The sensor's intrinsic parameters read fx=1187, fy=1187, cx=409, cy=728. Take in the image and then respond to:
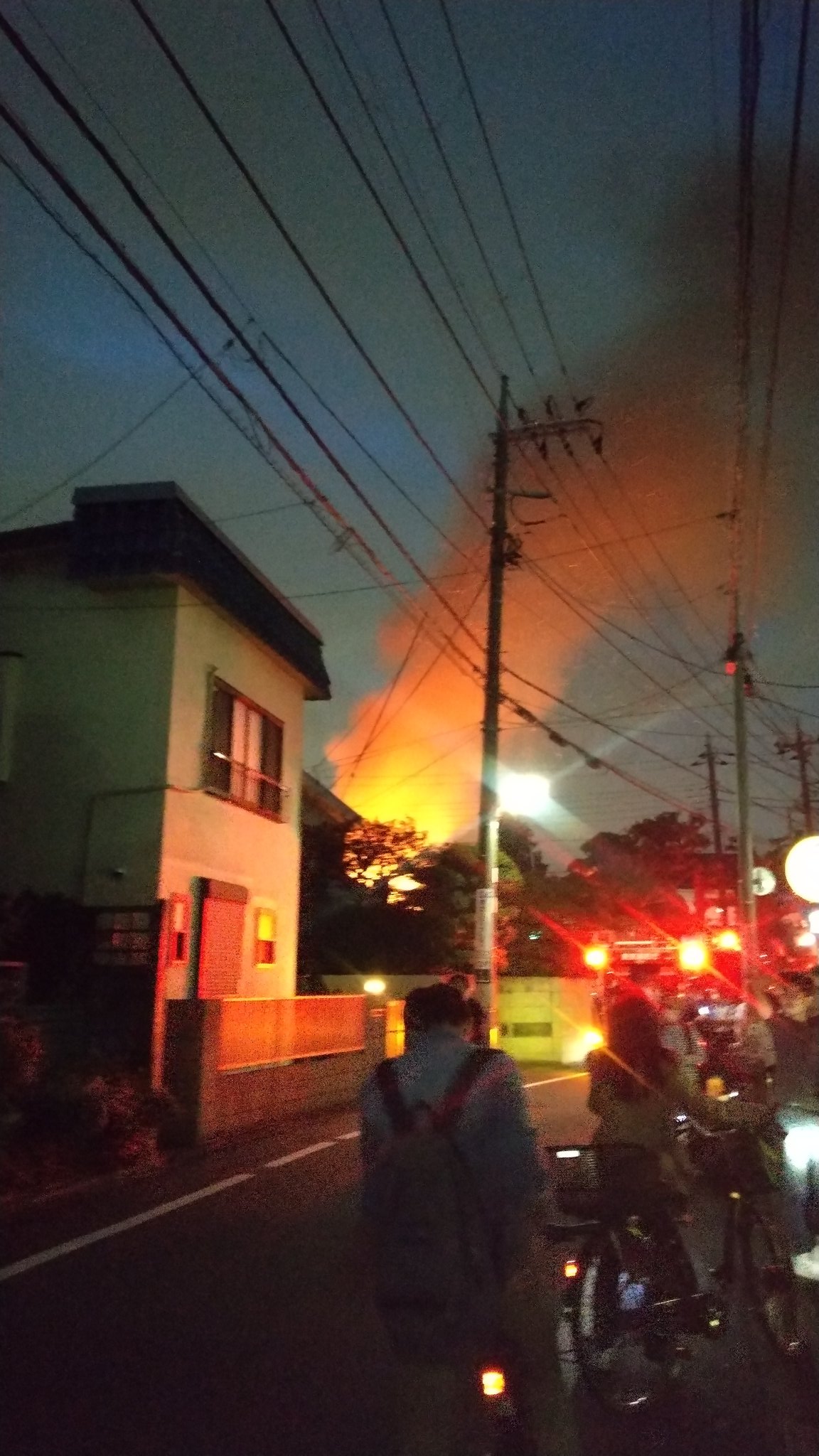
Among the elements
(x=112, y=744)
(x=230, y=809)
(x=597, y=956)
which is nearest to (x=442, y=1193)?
(x=112, y=744)

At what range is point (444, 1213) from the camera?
10.4 feet

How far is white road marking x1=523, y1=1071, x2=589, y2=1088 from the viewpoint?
65.5ft

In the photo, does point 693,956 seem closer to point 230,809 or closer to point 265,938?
point 265,938

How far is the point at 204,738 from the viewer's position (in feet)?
54.1

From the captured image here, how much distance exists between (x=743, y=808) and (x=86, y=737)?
11980 mm

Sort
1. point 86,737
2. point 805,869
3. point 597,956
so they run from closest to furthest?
point 805,869
point 86,737
point 597,956

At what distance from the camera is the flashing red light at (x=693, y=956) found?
61.9 ft

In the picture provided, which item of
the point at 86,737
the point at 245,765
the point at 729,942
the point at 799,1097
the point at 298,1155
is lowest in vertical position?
the point at 298,1155

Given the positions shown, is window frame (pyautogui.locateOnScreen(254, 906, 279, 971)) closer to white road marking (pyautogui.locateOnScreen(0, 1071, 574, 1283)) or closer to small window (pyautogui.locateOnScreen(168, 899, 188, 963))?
small window (pyautogui.locateOnScreen(168, 899, 188, 963))

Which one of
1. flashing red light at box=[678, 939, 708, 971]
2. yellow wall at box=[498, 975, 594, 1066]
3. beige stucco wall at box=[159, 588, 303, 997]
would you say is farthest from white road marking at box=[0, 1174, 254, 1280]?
yellow wall at box=[498, 975, 594, 1066]

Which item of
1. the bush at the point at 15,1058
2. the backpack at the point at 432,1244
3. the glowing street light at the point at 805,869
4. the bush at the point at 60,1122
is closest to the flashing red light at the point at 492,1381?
the backpack at the point at 432,1244

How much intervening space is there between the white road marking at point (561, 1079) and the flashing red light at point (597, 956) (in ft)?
6.30

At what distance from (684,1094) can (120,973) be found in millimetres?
8839

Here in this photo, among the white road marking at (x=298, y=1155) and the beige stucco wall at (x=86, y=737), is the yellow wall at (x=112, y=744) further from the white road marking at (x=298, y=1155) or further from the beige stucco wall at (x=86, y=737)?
the white road marking at (x=298, y=1155)
